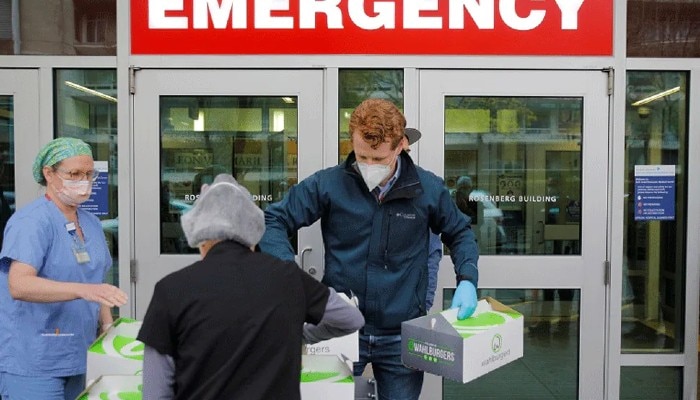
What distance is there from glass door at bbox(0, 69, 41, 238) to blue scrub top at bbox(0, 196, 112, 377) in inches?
59.8

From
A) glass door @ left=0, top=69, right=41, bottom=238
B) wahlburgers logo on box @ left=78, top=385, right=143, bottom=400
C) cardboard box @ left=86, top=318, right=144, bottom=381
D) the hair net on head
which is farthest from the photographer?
glass door @ left=0, top=69, right=41, bottom=238

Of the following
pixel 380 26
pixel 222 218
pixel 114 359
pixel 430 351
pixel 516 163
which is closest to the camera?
pixel 222 218

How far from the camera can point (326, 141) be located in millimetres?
3723

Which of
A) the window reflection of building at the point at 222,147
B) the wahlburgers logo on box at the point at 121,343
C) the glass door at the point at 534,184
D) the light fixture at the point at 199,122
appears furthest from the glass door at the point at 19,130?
the glass door at the point at 534,184

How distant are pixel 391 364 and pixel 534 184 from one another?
170 centimetres

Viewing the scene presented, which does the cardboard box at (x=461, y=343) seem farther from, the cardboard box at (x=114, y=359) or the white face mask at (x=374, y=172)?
the cardboard box at (x=114, y=359)

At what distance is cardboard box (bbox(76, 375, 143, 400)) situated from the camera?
1855mm

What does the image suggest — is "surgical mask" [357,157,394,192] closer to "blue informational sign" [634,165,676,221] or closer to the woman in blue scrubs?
the woman in blue scrubs

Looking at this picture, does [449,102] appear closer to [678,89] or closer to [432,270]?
[432,270]

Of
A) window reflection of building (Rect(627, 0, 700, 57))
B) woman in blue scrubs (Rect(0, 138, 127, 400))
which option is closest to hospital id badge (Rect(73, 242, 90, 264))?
woman in blue scrubs (Rect(0, 138, 127, 400))

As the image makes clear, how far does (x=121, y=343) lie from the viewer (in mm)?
2166

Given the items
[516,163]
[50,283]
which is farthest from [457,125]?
[50,283]

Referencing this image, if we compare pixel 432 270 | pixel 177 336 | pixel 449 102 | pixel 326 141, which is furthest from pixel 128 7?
pixel 177 336

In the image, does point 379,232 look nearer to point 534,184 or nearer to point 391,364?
point 391,364
